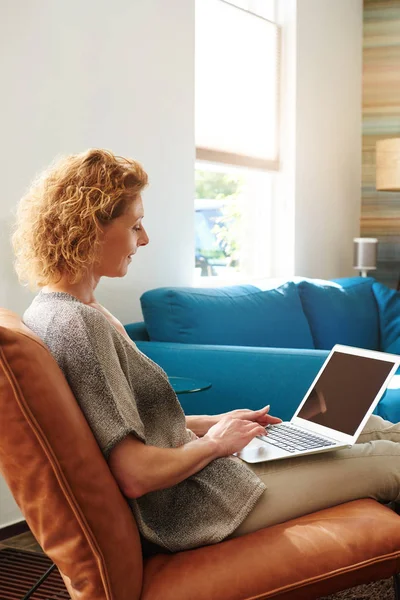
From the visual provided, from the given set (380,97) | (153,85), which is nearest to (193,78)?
(153,85)

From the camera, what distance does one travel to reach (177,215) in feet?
12.1

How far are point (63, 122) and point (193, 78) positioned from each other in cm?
94

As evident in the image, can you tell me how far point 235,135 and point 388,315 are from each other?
1.28m

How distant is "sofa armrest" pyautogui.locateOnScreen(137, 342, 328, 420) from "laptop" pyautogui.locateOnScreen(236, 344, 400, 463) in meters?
0.72

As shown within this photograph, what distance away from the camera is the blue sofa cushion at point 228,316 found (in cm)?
312

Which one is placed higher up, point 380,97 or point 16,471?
point 380,97

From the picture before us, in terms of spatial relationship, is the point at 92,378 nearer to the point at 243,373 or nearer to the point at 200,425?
the point at 200,425

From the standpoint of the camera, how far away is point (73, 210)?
155cm

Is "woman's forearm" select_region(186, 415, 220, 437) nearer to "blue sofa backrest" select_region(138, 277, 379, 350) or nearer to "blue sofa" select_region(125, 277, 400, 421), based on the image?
"blue sofa" select_region(125, 277, 400, 421)

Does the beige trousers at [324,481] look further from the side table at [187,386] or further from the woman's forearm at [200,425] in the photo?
the side table at [187,386]

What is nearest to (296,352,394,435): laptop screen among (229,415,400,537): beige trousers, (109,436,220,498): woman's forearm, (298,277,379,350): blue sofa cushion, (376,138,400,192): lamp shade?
(229,415,400,537): beige trousers

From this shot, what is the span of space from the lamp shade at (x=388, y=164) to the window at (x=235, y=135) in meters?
0.64

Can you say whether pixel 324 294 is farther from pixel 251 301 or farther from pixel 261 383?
pixel 261 383

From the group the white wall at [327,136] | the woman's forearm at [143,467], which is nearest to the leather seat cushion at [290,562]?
the woman's forearm at [143,467]
